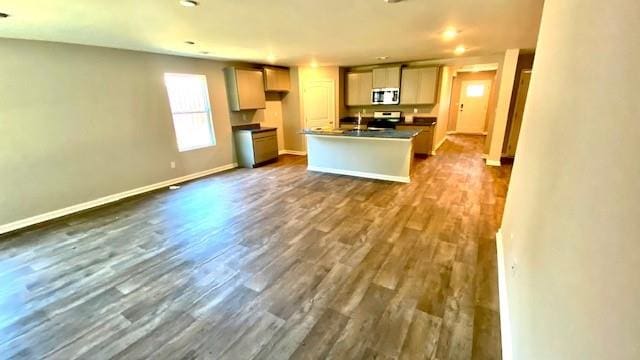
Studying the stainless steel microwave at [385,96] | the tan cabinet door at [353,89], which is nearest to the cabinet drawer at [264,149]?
the tan cabinet door at [353,89]

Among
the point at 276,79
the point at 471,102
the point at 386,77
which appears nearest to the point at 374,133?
the point at 386,77

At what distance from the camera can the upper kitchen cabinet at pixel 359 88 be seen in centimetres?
727

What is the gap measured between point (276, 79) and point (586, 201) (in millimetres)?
6802

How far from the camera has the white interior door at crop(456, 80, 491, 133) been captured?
31.3 feet

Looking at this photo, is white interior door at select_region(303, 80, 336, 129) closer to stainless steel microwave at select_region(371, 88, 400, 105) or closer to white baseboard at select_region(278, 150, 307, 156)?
white baseboard at select_region(278, 150, 307, 156)

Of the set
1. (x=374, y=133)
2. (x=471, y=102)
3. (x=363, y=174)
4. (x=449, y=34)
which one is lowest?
(x=363, y=174)

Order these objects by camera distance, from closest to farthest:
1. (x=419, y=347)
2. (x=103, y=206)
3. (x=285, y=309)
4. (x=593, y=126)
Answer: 1. (x=593, y=126)
2. (x=419, y=347)
3. (x=285, y=309)
4. (x=103, y=206)

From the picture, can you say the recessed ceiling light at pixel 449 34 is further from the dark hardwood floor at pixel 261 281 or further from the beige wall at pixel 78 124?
the beige wall at pixel 78 124

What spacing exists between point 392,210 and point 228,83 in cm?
459

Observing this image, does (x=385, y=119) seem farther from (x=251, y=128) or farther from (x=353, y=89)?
(x=251, y=128)

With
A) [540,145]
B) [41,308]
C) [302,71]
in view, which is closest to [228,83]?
[302,71]

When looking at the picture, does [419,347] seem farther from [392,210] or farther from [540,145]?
[392,210]

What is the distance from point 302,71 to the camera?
7.17 metres

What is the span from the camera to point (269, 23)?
2.97 m
